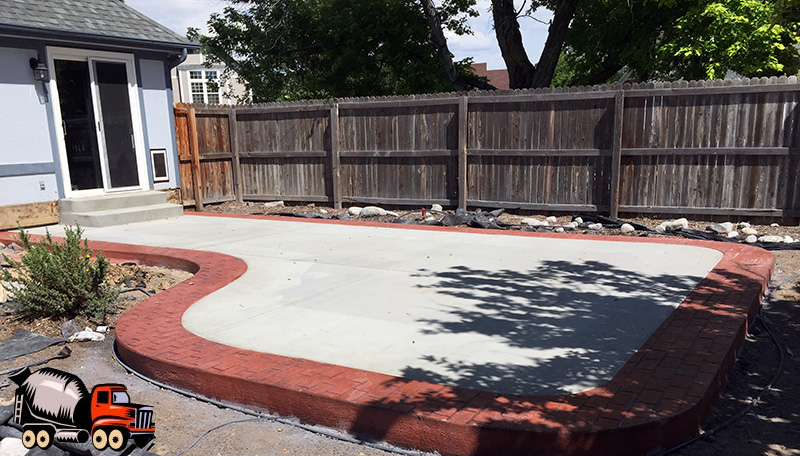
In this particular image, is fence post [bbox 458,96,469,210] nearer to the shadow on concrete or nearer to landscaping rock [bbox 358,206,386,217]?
landscaping rock [bbox 358,206,386,217]

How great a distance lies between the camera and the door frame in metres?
10.3

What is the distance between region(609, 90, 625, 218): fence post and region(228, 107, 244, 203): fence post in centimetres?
842

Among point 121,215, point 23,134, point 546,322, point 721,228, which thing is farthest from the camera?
point 121,215

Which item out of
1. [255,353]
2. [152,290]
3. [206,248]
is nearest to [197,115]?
[206,248]

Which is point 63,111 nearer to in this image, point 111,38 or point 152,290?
point 111,38

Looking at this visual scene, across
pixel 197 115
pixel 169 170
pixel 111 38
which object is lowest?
pixel 169 170

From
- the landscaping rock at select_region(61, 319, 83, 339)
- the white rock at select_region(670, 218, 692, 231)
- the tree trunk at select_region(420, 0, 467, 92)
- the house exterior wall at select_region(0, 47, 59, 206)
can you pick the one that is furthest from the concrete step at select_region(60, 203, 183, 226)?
the tree trunk at select_region(420, 0, 467, 92)

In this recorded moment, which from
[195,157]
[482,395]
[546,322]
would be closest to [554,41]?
[195,157]

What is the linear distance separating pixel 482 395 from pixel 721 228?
24.0ft

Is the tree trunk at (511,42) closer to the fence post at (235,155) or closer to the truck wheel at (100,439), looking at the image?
the fence post at (235,155)

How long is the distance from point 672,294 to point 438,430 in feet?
11.0

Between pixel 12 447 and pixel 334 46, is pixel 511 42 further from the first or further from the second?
pixel 12 447

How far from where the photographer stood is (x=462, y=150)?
36.8 ft

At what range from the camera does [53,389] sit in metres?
3.32
